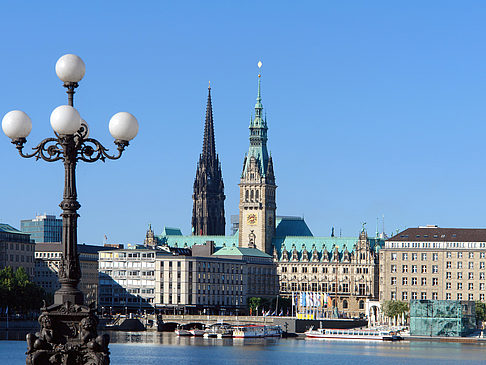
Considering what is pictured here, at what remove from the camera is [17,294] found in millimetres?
158625

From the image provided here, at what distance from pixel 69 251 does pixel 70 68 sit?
12.8ft

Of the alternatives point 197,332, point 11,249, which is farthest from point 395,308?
point 11,249

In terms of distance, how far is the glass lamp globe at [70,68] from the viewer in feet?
80.4

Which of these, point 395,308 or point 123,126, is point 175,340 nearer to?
point 395,308

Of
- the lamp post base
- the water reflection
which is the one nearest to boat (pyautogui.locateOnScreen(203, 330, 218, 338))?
the water reflection

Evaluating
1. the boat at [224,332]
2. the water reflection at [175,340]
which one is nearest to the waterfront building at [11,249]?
the water reflection at [175,340]

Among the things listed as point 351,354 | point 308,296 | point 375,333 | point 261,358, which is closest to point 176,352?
point 261,358

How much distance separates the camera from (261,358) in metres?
128

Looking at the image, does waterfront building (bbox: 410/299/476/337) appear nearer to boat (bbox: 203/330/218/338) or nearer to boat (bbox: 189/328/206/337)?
boat (bbox: 203/330/218/338)

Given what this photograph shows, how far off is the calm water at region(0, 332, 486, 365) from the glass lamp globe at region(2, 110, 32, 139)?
80863 mm

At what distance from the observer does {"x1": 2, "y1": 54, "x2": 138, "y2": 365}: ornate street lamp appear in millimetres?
23766

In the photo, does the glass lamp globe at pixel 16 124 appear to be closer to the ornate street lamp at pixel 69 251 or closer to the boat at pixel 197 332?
the ornate street lamp at pixel 69 251

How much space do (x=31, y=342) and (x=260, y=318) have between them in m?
175

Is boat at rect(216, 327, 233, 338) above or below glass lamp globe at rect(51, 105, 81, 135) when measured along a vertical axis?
below
